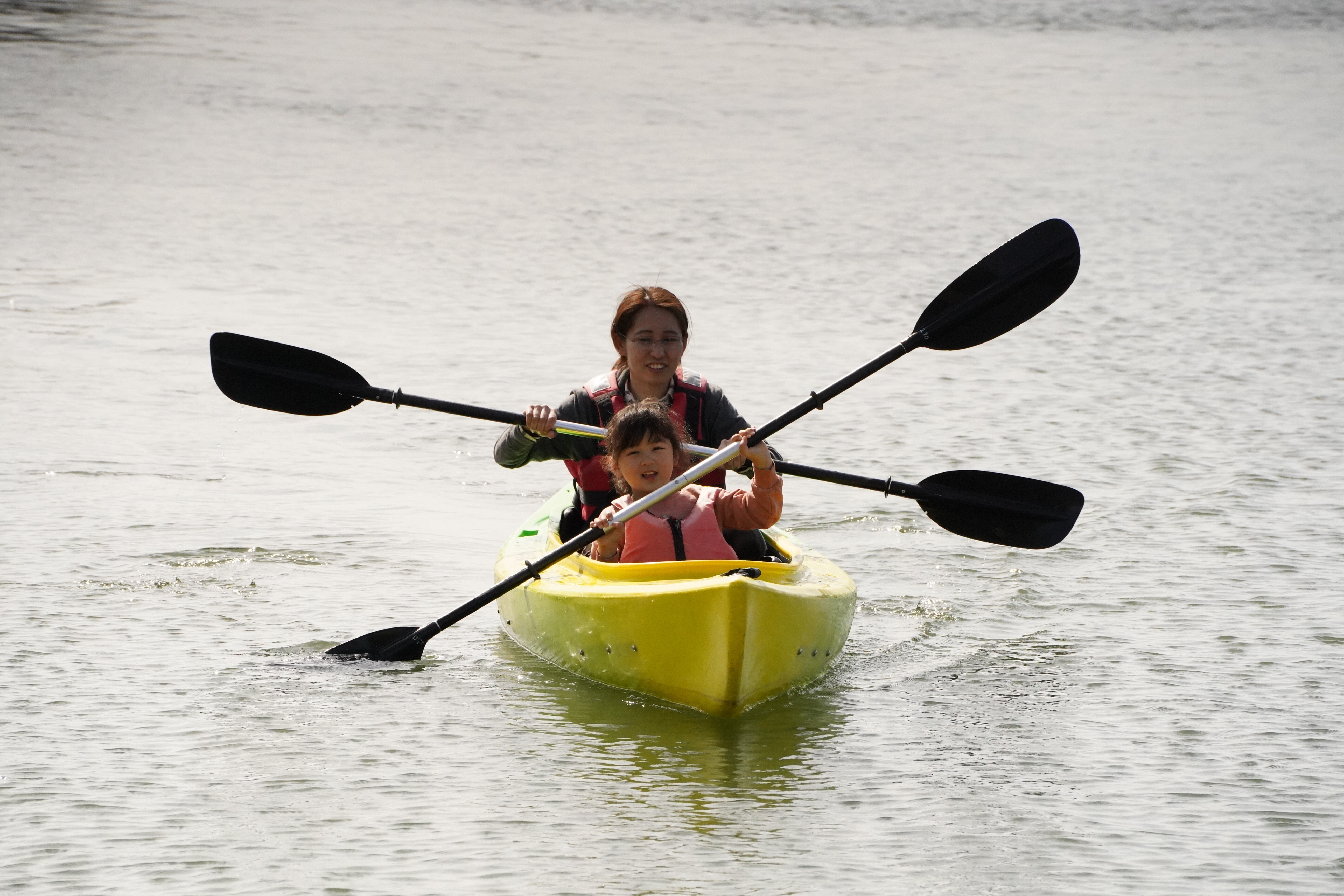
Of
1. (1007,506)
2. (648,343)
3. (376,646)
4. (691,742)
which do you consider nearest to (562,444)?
(648,343)

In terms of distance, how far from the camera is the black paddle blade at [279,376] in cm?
550

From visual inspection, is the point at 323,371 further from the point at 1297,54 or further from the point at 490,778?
the point at 1297,54

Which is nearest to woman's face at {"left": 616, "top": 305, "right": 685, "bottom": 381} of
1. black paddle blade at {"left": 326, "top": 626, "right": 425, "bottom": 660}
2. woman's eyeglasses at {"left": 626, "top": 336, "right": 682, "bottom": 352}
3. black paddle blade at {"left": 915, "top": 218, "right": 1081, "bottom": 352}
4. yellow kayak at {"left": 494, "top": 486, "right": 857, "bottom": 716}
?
woman's eyeglasses at {"left": 626, "top": 336, "right": 682, "bottom": 352}

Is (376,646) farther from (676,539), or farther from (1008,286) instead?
(1008,286)

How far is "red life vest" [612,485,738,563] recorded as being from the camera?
184 inches

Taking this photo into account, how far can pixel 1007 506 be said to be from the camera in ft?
17.1

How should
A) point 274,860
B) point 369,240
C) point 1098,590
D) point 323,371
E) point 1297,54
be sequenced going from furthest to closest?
point 1297,54 → point 369,240 → point 1098,590 → point 323,371 → point 274,860

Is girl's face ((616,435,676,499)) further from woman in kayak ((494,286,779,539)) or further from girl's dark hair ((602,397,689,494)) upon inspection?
woman in kayak ((494,286,779,539))

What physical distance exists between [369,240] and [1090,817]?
9895 millimetres

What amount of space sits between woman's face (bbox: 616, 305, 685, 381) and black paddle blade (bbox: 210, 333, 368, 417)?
0.97 m

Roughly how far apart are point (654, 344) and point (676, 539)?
74 cm

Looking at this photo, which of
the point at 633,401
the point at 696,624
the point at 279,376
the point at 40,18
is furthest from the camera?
the point at 40,18

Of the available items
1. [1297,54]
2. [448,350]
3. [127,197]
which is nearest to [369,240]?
[127,197]

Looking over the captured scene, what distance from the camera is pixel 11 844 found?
3.61 meters
